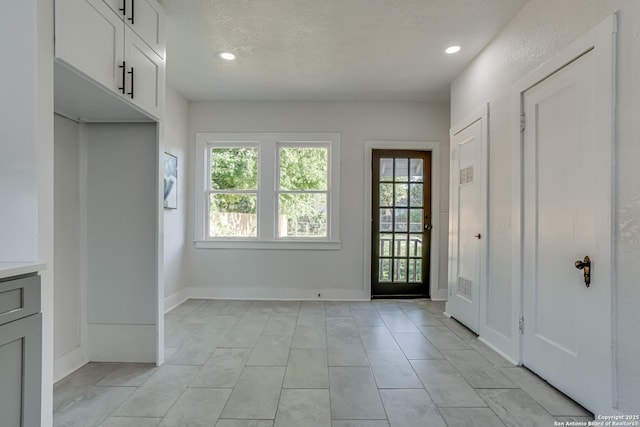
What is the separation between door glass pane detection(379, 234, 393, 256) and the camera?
4.38 m

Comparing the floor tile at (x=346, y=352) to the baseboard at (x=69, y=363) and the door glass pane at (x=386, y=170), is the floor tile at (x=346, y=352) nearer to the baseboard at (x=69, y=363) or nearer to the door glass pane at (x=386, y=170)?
the baseboard at (x=69, y=363)

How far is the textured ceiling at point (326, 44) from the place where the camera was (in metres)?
2.39

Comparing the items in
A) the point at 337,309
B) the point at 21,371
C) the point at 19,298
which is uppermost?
the point at 19,298

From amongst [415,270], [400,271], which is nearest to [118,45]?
[400,271]

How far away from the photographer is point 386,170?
173 inches

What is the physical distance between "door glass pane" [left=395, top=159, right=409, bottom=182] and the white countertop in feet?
12.8

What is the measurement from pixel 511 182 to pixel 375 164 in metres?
2.07

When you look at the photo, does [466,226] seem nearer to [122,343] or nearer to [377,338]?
[377,338]

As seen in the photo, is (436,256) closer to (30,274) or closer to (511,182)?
(511,182)

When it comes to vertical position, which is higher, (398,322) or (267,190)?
(267,190)

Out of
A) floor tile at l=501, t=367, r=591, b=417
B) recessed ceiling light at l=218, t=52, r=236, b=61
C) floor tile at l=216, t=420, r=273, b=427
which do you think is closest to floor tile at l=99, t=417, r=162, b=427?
floor tile at l=216, t=420, r=273, b=427

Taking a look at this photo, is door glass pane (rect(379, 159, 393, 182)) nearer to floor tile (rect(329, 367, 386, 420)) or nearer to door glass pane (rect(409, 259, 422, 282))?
door glass pane (rect(409, 259, 422, 282))

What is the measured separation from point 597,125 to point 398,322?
8.07ft

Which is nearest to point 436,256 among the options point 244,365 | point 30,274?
point 244,365
